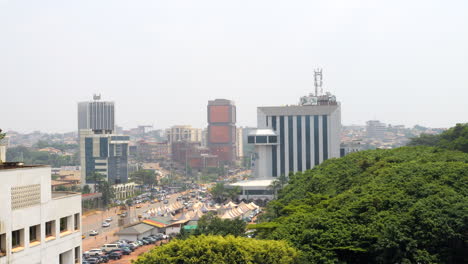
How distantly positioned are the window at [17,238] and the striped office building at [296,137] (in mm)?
71019

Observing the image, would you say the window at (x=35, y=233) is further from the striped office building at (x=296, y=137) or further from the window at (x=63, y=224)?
the striped office building at (x=296, y=137)

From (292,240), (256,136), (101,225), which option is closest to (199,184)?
(256,136)

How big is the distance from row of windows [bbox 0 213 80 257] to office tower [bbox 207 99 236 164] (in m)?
158

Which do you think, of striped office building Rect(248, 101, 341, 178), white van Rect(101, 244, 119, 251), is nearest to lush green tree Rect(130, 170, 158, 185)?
striped office building Rect(248, 101, 341, 178)

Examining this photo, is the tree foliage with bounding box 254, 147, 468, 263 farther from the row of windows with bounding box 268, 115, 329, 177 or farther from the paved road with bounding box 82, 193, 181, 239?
the row of windows with bounding box 268, 115, 329, 177

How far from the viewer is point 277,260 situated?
23.6 m

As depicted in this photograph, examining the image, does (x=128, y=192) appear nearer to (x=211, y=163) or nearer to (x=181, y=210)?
(x=181, y=210)

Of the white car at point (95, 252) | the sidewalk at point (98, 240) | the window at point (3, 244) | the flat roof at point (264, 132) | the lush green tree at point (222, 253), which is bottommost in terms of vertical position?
the sidewalk at point (98, 240)

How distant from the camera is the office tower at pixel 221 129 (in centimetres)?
18075

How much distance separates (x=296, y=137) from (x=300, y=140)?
0.82m

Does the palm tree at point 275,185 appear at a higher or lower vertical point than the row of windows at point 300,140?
lower

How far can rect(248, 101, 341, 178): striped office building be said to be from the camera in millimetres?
89875

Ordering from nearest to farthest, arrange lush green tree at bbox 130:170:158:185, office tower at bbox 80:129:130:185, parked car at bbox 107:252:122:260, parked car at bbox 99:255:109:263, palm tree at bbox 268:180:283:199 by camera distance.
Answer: parked car at bbox 99:255:109:263 < parked car at bbox 107:252:122:260 < palm tree at bbox 268:180:283:199 < office tower at bbox 80:129:130:185 < lush green tree at bbox 130:170:158:185

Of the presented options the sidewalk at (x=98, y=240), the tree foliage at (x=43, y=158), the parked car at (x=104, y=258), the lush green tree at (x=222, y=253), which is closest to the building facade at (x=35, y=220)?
the lush green tree at (x=222, y=253)
